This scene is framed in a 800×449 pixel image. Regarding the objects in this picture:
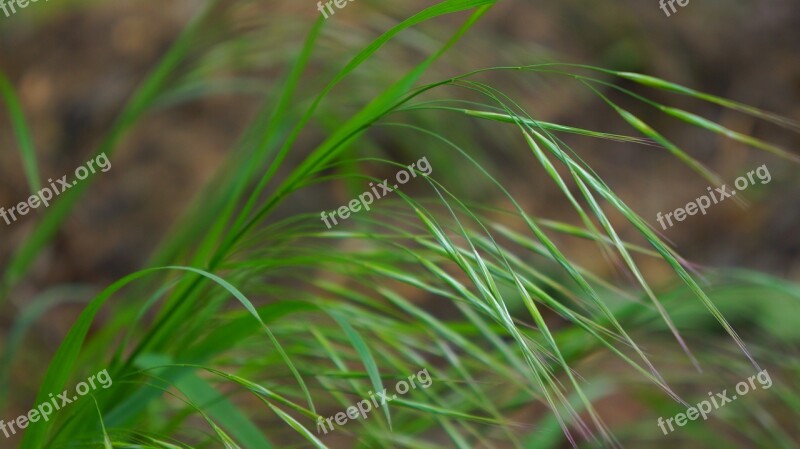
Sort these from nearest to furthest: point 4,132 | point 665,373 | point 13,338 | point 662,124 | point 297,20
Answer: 1. point 13,338
2. point 297,20
3. point 665,373
4. point 4,132
5. point 662,124

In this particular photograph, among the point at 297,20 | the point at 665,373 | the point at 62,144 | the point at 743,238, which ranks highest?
the point at 62,144

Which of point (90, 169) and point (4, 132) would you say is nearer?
point (90, 169)

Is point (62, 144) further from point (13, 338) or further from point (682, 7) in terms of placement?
point (682, 7)

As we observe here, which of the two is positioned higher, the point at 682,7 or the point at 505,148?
the point at 682,7

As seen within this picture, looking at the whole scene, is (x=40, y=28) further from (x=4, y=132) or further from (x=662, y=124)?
(x=662, y=124)

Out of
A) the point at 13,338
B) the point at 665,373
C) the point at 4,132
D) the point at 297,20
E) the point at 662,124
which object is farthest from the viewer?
the point at 662,124

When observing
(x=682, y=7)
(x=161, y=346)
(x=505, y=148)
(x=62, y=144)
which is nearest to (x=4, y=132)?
(x=62, y=144)

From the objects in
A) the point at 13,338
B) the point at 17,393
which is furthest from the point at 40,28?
the point at 13,338
